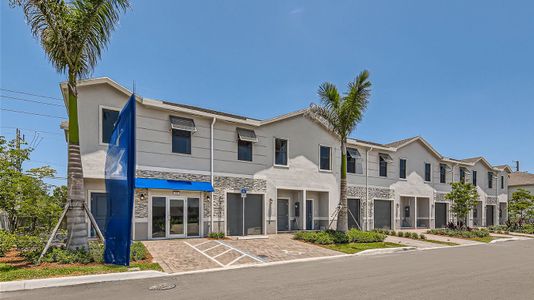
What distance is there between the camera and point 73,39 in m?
11.9

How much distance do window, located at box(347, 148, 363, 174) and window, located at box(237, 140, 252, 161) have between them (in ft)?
25.7

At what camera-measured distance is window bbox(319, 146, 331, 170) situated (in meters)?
23.6

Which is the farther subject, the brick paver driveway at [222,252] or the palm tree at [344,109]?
the palm tree at [344,109]

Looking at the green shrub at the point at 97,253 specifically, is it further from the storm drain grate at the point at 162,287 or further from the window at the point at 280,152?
the window at the point at 280,152

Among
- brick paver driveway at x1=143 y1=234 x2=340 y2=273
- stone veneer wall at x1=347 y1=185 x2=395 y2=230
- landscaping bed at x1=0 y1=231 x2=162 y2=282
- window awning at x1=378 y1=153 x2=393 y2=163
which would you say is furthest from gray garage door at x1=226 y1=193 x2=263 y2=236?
window awning at x1=378 y1=153 x2=393 y2=163

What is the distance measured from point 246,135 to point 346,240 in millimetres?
7648

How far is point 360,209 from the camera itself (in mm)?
25438

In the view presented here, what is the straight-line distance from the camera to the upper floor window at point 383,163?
27156mm

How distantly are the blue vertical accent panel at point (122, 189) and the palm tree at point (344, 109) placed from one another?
38.5 ft

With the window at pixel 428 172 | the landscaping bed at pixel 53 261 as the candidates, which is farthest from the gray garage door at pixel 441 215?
the landscaping bed at pixel 53 261

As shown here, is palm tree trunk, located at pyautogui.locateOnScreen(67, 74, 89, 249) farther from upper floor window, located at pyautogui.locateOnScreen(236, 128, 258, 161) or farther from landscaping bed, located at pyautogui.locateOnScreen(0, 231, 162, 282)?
upper floor window, located at pyautogui.locateOnScreen(236, 128, 258, 161)

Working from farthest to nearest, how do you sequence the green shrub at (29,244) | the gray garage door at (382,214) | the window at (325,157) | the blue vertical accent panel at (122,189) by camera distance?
the gray garage door at (382,214) < the window at (325,157) < the green shrub at (29,244) < the blue vertical accent panel at (122,189)

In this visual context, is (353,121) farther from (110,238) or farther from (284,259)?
(110,238)

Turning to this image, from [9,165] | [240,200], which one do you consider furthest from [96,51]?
[240,200]
